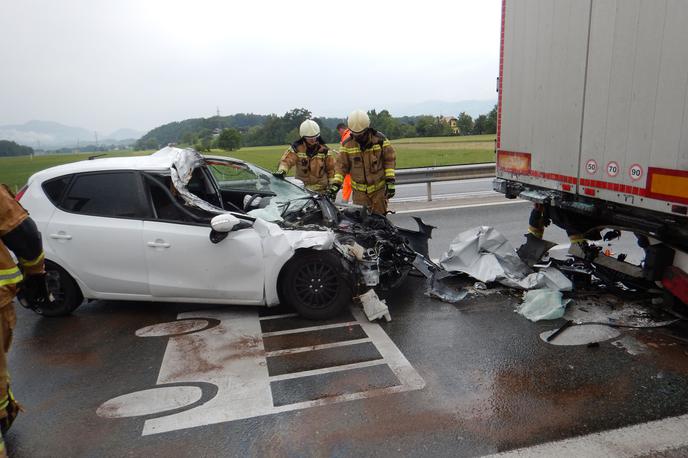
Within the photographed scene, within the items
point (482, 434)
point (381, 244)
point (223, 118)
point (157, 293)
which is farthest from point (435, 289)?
point (223, 118)

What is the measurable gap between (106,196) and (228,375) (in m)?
2.17

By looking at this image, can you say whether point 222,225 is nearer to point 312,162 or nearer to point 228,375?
point 228,375

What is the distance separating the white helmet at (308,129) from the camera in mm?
7781

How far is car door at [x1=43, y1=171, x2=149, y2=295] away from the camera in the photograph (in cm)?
450

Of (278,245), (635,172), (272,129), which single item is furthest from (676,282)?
(272,129)

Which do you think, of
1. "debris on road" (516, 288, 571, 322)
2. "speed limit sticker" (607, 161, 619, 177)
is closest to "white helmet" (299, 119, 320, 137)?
"debris on road" (516, 288, 571, 322)

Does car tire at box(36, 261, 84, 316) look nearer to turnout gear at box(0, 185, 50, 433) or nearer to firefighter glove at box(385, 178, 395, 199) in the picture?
turnout gear at box(0, 185, 50, 433)

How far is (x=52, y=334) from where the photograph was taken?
4.48 metres

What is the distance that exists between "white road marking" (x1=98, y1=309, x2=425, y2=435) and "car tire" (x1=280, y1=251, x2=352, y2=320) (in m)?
0.17

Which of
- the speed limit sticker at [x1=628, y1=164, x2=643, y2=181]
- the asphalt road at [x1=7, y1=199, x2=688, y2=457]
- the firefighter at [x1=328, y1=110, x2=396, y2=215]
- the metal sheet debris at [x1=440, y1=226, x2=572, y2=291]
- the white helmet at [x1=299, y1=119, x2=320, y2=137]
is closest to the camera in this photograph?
the asphalt road at [x1=7, y1=199, x2=688, y2=457]

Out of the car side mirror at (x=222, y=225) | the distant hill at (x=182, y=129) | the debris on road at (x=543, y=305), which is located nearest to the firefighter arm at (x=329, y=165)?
the distant hill at (x=182, y=129)

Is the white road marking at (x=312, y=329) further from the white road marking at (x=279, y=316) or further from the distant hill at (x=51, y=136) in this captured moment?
the distant hill at (x=51, y=136)

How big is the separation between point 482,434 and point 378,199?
4.32 metres

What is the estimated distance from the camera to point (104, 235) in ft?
14.8
